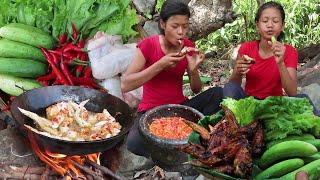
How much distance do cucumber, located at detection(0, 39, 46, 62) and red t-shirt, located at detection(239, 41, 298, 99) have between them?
2144 mm

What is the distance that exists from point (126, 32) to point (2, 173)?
6.85 feet

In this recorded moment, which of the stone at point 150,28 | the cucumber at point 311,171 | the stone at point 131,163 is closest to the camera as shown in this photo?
the cucumber at point 311,171

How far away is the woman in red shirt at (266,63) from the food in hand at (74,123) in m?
1.14

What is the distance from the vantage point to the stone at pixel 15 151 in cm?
432

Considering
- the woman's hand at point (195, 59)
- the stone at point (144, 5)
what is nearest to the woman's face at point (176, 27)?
the woman's hand at point (195, 59)

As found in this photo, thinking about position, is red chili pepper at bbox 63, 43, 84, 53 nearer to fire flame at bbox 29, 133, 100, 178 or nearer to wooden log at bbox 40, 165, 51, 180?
fire flame at bbox 29, 133, 100, 178

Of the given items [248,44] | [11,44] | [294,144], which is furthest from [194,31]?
[294,144]

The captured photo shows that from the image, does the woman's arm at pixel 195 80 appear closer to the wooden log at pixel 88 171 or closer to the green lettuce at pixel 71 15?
the green lettuce at pixel 71 15

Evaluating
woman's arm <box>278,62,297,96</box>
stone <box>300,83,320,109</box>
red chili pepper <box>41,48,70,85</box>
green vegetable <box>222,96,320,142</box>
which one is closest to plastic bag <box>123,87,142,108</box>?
red chili pepper <box>41,48,70,85</box>

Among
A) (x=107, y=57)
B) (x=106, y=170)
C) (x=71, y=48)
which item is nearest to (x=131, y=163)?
(x=106, y=170)

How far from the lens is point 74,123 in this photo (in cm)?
422

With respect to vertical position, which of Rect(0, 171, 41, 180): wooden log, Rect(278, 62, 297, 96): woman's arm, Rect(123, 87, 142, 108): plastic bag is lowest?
Rect(0, 171, 41, 180): wooden log

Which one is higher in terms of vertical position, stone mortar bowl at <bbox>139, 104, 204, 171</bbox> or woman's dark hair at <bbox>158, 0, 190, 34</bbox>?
woman's dark hair at <bbox>158, 0, 190, 34</bbox>

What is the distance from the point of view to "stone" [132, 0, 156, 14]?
239 inches
